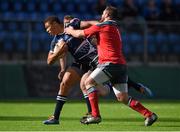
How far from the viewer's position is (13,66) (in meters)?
23.3

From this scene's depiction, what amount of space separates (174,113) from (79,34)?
5.07m

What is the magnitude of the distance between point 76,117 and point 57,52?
8.47 ft

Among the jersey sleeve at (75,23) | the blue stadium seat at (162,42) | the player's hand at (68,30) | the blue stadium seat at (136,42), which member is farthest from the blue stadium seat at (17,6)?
the player's hand at (68,30)

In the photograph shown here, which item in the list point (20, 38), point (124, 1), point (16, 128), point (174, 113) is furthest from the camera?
point (124, 1)

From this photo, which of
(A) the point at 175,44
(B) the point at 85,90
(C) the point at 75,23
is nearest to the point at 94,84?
(B) the point at 85,90

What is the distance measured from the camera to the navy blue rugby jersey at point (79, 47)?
14.0m

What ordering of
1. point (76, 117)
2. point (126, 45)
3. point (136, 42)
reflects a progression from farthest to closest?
point (136, 42), point (126, 45), point (76, 117)

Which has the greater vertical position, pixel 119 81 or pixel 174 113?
pixel 119 81

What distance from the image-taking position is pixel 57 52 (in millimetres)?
13711

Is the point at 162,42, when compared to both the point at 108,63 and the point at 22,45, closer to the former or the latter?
the point at 22,45

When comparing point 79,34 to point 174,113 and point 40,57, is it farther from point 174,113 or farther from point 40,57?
point 40,57

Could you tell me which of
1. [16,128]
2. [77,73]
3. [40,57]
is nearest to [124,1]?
[40,57]

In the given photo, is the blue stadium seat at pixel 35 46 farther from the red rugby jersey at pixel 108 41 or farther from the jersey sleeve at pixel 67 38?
the red rugby jersey at pixel 108 41

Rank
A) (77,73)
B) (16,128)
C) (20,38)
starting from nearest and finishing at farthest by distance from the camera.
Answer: (16,128)
(77,73)
(20,38)
